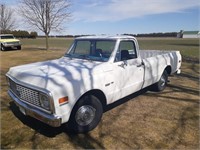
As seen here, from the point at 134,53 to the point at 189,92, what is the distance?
2.58 metres

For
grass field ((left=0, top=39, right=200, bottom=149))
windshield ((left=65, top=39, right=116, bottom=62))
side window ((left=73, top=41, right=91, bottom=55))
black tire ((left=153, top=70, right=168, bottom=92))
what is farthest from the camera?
black tire ((left=153, top=70, right=168, bottom=92))

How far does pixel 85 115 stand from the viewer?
393 cm

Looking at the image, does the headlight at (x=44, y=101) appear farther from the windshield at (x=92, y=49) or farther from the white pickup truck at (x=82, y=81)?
the windshield at (x=92, y=49)

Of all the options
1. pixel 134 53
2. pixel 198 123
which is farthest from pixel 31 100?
pixel 198 123

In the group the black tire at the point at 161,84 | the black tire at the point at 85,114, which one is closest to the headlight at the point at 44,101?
the black tire at the point at 85,114

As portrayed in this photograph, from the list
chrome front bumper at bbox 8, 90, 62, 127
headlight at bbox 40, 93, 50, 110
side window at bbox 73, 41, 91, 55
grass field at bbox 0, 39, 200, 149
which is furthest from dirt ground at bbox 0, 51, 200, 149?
side window at bbox 73, 41, 91, 55

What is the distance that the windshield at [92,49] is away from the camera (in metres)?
4.71

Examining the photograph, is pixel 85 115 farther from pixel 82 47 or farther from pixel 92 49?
pixel 82 47

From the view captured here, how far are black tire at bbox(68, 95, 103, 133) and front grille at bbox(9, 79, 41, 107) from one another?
70cm

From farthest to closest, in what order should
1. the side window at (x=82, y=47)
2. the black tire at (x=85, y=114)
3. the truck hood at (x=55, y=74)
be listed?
the side window at (x=82, y=47), the black tire at (x=85, y=114), the truck hood at (x=55, y=74)

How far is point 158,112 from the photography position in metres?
4.90

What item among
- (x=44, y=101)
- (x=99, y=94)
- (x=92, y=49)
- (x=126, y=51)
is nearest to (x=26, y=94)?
(x=44, y=101)

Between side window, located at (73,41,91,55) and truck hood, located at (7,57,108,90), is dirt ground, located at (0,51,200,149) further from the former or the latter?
side window, located at (73,41,91,55)

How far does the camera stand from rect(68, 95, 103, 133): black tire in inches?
147
